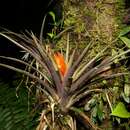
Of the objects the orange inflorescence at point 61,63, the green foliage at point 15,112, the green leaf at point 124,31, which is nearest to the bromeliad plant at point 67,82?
the orange inflorescence at point 61,63

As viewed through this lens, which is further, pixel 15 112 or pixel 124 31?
pixel 15 112

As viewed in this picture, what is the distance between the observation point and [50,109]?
143 centimetres

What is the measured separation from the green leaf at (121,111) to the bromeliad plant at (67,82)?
11 cm

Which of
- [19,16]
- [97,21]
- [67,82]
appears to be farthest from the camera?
[19,16]

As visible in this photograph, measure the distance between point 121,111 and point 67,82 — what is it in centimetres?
29

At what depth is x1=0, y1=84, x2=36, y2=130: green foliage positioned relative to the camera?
1.67 meters

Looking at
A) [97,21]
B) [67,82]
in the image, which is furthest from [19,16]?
[67,82]

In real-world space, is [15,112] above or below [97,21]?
below

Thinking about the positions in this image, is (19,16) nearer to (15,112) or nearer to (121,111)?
(15,112)

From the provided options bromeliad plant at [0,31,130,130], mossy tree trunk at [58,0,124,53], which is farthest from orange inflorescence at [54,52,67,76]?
mossy tree trunk at [58,0,124,53]

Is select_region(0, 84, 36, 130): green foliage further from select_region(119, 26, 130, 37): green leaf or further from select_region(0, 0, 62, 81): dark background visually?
select_region(119, 26, 130, 37): green leaf

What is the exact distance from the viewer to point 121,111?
4.84ft

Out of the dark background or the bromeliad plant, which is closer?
the bromeliad plant

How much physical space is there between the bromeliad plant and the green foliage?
225 millimetres
